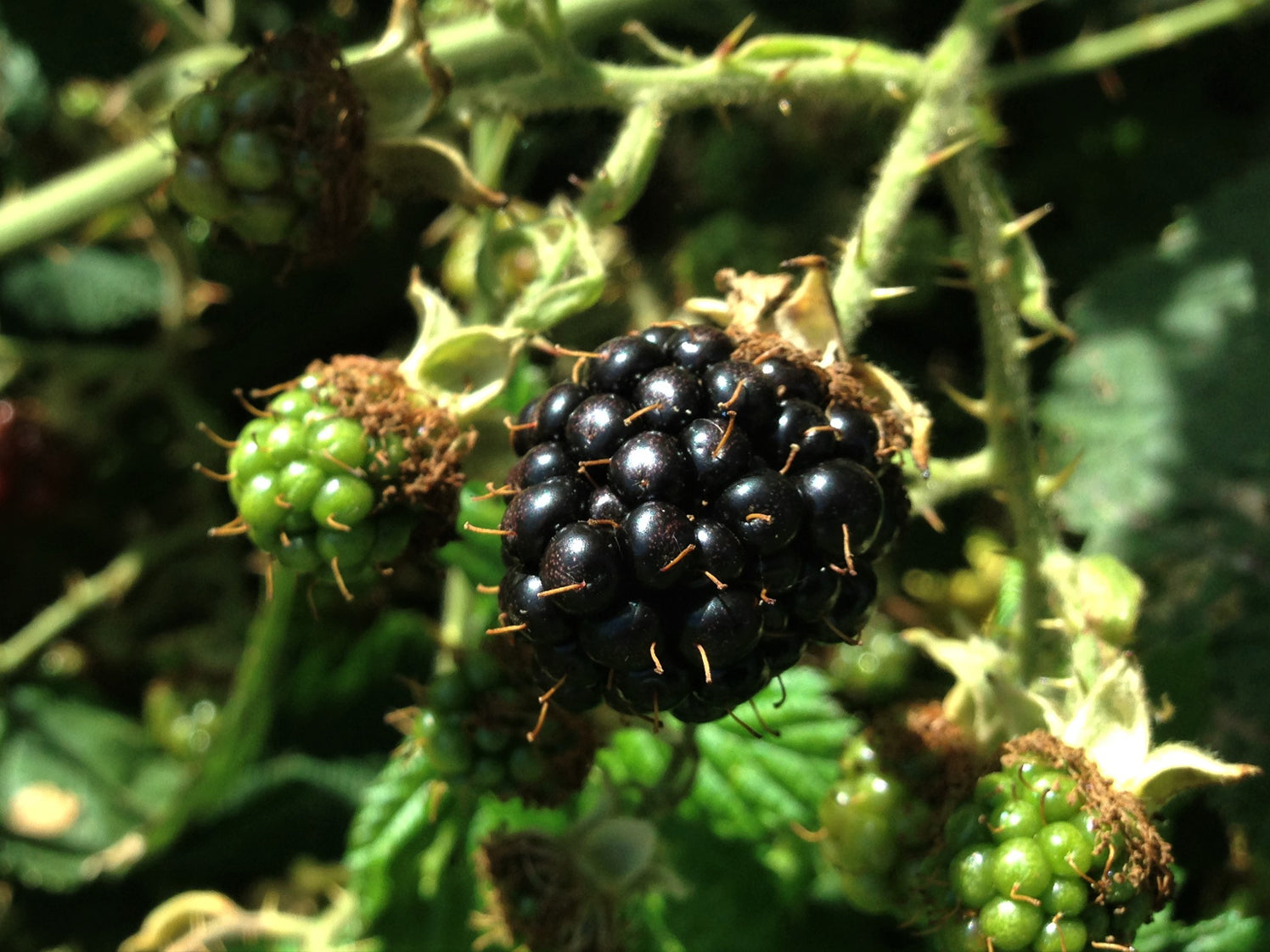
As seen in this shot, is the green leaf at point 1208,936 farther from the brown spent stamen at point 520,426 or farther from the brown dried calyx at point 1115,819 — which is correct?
the brown spent stamen at point 520,426

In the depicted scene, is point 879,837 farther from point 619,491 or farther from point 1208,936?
point 619,491

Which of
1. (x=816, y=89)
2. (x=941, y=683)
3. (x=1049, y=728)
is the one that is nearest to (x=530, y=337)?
(x=816, y=89)

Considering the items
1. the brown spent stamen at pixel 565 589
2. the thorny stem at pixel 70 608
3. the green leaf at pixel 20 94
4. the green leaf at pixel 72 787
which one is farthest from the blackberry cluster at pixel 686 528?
the green leaf at pixel 20 94

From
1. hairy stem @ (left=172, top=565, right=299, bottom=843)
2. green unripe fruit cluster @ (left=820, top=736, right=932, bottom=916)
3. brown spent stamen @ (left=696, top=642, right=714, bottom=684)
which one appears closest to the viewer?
brown spent stamen @ (left=696, top=642, right=714, bottom=684)

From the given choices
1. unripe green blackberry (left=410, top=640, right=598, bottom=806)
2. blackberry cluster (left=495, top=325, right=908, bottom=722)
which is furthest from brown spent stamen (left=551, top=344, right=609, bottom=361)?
unripe green blackberry (left=410, top=640, right=598, bottom=806)

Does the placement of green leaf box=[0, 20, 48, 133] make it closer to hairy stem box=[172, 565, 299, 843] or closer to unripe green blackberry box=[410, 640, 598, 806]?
hairy stem box=[172, 565, 299, 843]
